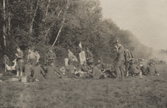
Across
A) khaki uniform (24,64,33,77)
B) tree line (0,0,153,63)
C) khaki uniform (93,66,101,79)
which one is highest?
tree line (0,0,153,63)

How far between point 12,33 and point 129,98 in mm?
12691

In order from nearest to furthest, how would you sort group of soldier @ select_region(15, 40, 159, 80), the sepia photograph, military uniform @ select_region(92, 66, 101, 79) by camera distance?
the sepia photograph → group of soldier @ select_region(15, 40, 159, 80) → military uniform @ select_region(92, 66, 101, 79)

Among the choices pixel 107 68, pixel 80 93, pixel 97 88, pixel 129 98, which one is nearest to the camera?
pixel 129 98

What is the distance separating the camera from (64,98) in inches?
272

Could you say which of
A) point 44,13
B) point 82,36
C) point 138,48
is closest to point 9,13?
point 44,13

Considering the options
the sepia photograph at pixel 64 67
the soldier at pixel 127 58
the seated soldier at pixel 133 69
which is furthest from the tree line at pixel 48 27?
the seated soldier at pixel 133 69

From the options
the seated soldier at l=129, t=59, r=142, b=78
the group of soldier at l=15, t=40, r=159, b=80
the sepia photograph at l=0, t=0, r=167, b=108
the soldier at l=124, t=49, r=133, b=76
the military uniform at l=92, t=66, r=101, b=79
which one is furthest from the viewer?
the seated soldier at l=129, t=59, r=142, b=78

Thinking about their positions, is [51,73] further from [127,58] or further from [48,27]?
[48,27]

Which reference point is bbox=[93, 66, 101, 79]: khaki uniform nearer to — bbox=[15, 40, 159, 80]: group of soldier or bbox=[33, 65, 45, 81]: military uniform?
bbox=[15, 40, 159, 80]: group of soldier

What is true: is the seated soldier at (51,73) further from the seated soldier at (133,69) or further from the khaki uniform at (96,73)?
the seated soldier at (133,69)

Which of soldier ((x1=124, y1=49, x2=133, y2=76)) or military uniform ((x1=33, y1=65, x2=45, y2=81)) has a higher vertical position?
soldier ((x1=124, y1=49, x2=133, y2=76))

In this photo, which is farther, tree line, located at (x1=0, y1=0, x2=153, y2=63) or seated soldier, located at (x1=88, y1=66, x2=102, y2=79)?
tree line, located at (x1=0, y1=0, x2=153, y2=63)

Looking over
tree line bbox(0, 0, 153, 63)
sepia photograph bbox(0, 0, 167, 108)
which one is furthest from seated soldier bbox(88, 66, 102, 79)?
tree line bbox(0, 0, 153, 63)

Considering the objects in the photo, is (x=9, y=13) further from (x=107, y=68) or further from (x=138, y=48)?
(x=138, y=48)
